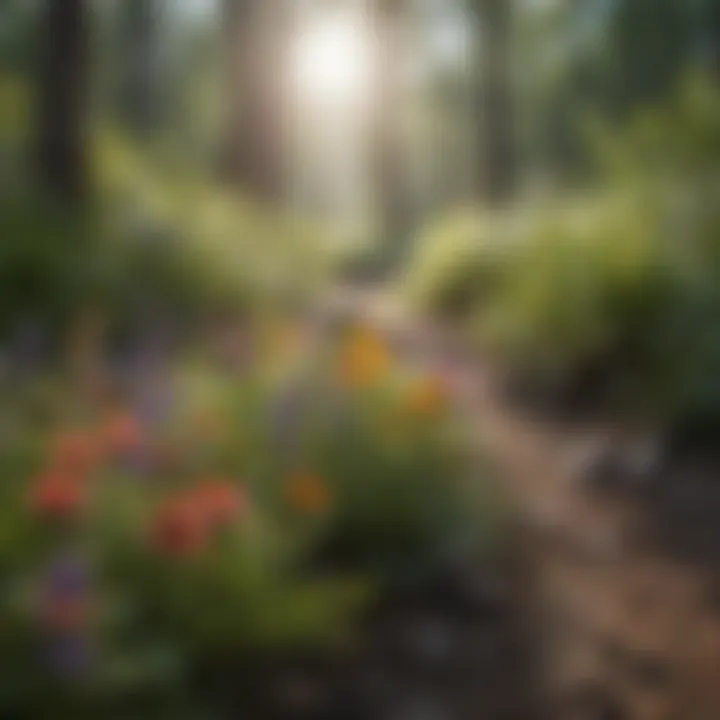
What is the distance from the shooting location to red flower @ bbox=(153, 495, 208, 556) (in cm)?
202

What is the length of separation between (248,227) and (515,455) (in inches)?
97.0

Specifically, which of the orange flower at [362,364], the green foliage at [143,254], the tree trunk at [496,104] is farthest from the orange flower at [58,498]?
the tree trunk at [496,104]

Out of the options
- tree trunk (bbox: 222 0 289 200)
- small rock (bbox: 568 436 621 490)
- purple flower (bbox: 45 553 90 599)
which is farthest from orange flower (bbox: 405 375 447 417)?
tree trunk (bbox: 222 0 289 200)

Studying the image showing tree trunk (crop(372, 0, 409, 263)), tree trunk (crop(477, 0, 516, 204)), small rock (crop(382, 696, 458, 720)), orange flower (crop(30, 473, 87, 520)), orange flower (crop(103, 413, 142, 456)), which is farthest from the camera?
tree trunk (crop(477, 0, 516, 204))

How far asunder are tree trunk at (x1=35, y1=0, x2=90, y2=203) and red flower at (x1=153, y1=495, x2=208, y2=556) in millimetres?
3780

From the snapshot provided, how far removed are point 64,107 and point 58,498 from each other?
4057 millimetres

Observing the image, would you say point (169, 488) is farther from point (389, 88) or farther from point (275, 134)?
point (389, 88)

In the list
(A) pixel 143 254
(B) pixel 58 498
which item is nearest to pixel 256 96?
(A) pixel 143 254

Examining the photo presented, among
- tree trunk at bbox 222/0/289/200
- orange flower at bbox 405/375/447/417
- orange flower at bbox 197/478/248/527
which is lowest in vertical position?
orange flower at bbox 197/478/248/527

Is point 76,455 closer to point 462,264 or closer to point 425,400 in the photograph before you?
point 425,400

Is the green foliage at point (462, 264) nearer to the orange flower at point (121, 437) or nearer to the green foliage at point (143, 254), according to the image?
the green foliage at point (143, 254)

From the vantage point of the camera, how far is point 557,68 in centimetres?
823

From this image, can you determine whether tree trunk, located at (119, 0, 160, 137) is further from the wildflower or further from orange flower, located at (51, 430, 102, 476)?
the wildflower

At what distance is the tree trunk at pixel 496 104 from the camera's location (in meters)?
9.55
